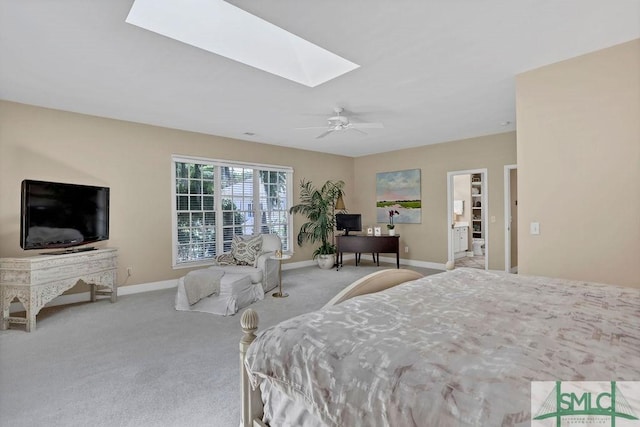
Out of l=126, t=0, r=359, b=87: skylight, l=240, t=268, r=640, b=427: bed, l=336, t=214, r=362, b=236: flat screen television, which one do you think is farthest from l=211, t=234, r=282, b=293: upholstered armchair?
l=240, t=268, r=640, b=427: bed

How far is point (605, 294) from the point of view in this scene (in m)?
1.77

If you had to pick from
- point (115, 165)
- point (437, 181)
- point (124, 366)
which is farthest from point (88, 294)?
point (437, 181)

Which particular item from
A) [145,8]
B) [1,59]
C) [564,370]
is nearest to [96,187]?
[1,59]

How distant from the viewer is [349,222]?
7.02 meters

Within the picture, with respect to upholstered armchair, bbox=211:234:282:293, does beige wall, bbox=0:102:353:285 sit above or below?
above

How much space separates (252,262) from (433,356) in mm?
3904

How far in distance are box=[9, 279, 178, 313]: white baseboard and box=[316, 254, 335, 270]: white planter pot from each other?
286 cm

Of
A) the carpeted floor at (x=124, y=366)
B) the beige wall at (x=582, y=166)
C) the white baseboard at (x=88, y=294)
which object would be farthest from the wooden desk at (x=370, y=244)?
the beige wall at (x=582, y=166)

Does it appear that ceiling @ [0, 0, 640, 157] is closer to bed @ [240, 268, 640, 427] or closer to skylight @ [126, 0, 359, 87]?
skylight @ [126, 0, 359, 87]

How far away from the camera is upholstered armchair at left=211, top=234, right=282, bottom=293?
447cm

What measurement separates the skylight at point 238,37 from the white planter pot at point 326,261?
13.3 feet

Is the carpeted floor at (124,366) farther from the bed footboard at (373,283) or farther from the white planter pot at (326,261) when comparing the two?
the white planter pot at (326,261)

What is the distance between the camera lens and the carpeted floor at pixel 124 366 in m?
1.92

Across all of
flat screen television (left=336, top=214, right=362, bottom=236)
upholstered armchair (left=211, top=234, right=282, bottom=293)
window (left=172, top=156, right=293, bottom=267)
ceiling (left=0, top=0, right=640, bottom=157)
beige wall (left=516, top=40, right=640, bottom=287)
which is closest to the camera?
ceiling (left=0, top=0, right=640, bottom=157)
